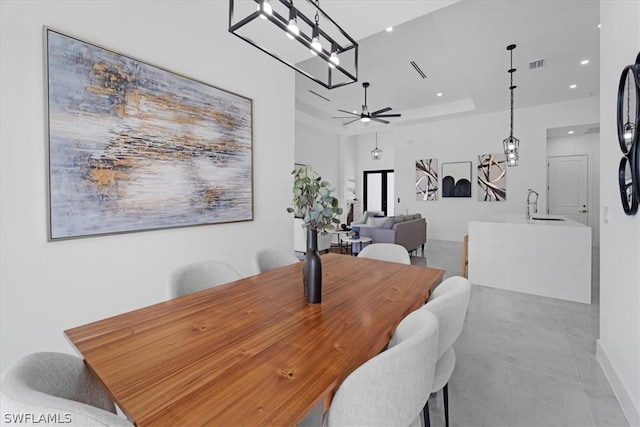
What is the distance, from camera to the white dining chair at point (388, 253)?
2.36 m

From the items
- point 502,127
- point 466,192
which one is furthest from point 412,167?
point 502,127

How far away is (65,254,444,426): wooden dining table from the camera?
70 cm

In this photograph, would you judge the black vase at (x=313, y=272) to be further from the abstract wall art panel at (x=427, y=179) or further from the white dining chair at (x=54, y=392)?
the abstract wall art panel at (x=427, y=179)

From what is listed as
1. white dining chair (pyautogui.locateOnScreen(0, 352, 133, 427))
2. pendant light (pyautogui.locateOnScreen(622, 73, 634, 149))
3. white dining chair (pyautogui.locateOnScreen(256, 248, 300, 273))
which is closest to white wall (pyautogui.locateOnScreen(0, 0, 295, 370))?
white dining chair (pyautogui.locateOnScreen(256, 248, 300, 273))

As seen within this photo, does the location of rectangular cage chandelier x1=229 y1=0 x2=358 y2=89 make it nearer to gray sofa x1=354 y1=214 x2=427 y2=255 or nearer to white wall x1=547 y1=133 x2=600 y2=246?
gray sofa x1=354 y1=214 x2=427 y2=255

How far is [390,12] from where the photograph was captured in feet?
8.34

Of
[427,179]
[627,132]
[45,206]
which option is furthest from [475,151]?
[45,206]

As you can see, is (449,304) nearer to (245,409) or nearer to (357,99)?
(245,409)

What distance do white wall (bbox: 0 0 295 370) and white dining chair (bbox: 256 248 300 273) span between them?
0.07 meters

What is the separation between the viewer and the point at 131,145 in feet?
6.79

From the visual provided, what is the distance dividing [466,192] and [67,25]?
780 cm

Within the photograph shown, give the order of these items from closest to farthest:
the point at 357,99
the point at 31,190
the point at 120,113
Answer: the point at 31,190, the point at 120,113, the point at 357,99

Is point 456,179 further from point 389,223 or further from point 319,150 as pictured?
point 319,150

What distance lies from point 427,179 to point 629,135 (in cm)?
650
